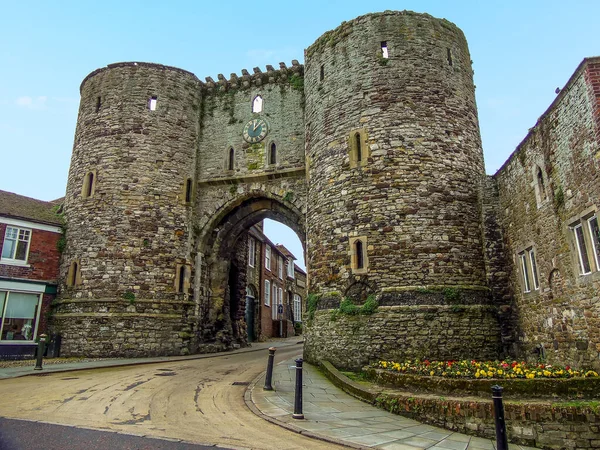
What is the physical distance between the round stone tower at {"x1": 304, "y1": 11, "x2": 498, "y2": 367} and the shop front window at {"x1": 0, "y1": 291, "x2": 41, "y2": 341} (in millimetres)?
9681

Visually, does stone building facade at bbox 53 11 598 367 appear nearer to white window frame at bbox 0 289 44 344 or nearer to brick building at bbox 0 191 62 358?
brick building at bbox 0 191 62 358

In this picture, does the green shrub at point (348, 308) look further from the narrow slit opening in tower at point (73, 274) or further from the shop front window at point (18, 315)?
the shop front window at point (18, 315)

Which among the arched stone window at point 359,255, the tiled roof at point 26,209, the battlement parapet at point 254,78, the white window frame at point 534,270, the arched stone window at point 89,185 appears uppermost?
the battlement parapet at point 254,78

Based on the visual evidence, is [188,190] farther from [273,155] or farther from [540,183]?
[540,183]

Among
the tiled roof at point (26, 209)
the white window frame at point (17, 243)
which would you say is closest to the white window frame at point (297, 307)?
the tiled roof at point (26, 209)

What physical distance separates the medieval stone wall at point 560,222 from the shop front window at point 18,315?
15.1 meters

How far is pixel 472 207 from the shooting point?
11.9 meters

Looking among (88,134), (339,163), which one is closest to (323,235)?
(339,163)

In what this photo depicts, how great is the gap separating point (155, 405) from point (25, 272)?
10.9 meters

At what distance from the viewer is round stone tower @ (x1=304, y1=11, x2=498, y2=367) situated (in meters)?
10.8

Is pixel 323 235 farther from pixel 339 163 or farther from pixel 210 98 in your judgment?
pixel 210 98

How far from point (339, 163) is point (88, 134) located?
10344 millimetres

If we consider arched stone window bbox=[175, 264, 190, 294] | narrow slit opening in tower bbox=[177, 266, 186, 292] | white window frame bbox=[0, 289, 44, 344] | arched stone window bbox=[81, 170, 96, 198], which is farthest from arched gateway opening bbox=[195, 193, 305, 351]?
white window frame bbox=[0, 289, 44, 344]

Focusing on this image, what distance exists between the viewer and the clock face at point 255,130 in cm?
1711
